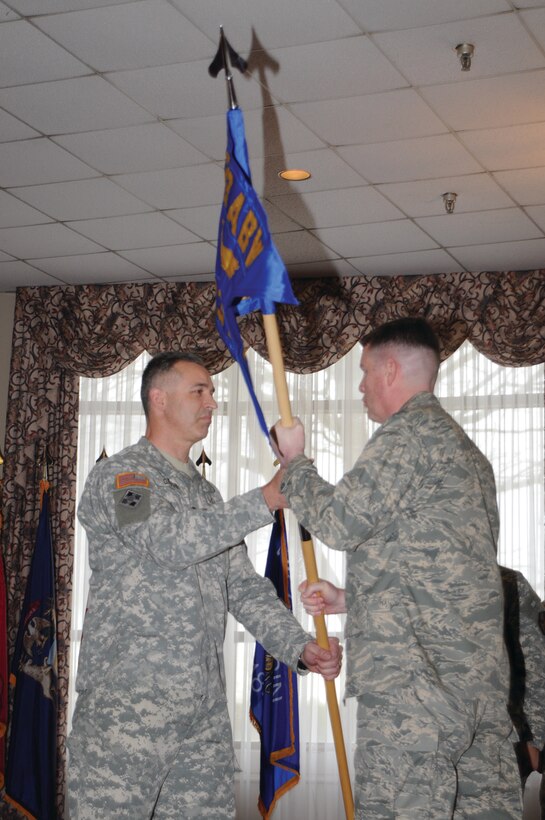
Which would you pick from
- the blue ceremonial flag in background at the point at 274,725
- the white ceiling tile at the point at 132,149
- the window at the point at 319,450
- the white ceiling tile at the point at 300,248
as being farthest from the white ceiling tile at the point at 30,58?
the blue ceremonial flag in background at the point at 274,725

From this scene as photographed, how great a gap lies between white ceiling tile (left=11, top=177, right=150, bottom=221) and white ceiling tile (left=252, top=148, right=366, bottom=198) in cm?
71

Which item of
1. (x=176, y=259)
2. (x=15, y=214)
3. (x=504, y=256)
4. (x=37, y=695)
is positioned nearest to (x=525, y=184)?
(x=504, y=256)

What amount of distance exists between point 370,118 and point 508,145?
0.66 m

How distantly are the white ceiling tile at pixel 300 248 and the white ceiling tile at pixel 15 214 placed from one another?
1.28 m

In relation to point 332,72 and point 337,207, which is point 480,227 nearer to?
point 337,207

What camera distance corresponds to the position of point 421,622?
266 cm

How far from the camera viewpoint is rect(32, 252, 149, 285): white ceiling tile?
21.4ft

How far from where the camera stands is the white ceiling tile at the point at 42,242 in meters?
5.98

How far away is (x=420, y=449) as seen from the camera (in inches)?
108

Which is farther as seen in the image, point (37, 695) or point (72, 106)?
point (37, 695)

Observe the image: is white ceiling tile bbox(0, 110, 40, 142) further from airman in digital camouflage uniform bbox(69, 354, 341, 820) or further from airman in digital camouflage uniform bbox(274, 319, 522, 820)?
airman in digital camouflage uniform bbox(274, 319, 522, 820)

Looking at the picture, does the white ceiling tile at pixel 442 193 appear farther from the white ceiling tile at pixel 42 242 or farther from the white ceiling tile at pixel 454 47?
the white ceiling tile at pixel 42 242

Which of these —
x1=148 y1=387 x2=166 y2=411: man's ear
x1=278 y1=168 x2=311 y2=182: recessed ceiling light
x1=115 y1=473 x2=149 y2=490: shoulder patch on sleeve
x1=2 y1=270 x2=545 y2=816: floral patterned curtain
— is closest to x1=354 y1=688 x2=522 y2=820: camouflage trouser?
x1=115 y1=473 x2=149 y2=490: shoulder patch on sleeve

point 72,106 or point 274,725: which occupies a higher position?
point 72,106
